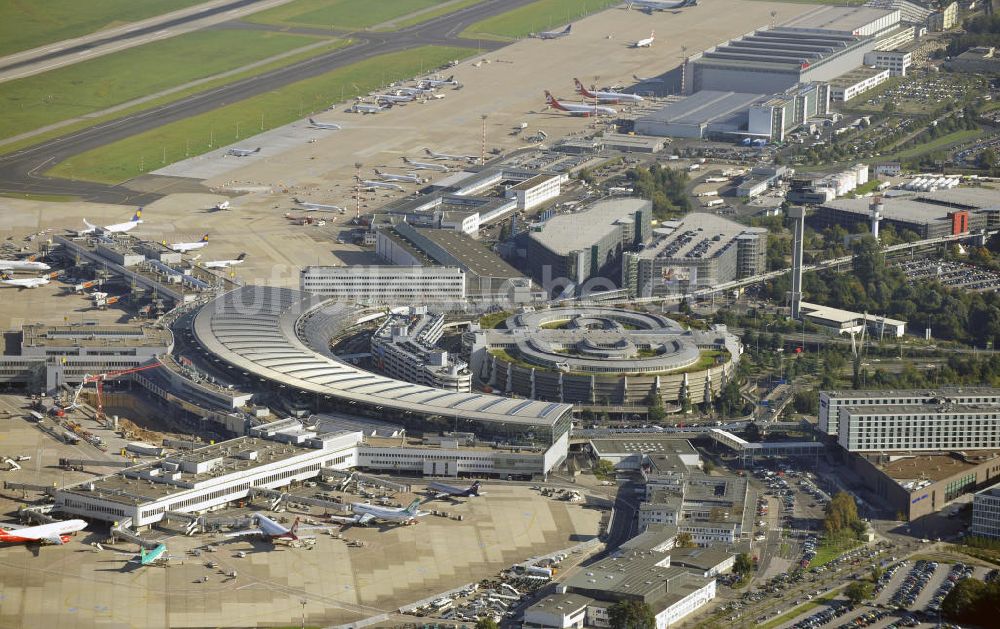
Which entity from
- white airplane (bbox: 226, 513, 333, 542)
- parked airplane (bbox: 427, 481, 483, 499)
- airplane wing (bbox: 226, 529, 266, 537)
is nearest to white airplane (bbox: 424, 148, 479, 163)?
parked airplane (bbox: 427, 481, 483, 499)

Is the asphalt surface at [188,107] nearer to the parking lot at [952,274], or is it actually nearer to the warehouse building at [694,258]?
the warehouse building at [694,258]

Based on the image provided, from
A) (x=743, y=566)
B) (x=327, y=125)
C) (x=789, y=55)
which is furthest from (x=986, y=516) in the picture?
(x=789, y=55)

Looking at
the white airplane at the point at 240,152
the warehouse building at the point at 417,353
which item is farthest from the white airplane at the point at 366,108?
the warehouse building at the point at 417,353

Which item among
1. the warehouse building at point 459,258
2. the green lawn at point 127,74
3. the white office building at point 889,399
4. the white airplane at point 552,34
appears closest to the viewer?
the white office building at point 889,399

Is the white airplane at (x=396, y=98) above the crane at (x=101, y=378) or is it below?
above

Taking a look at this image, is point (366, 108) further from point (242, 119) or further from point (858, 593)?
point (858, 593)

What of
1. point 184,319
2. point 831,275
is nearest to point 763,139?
point 831,275
